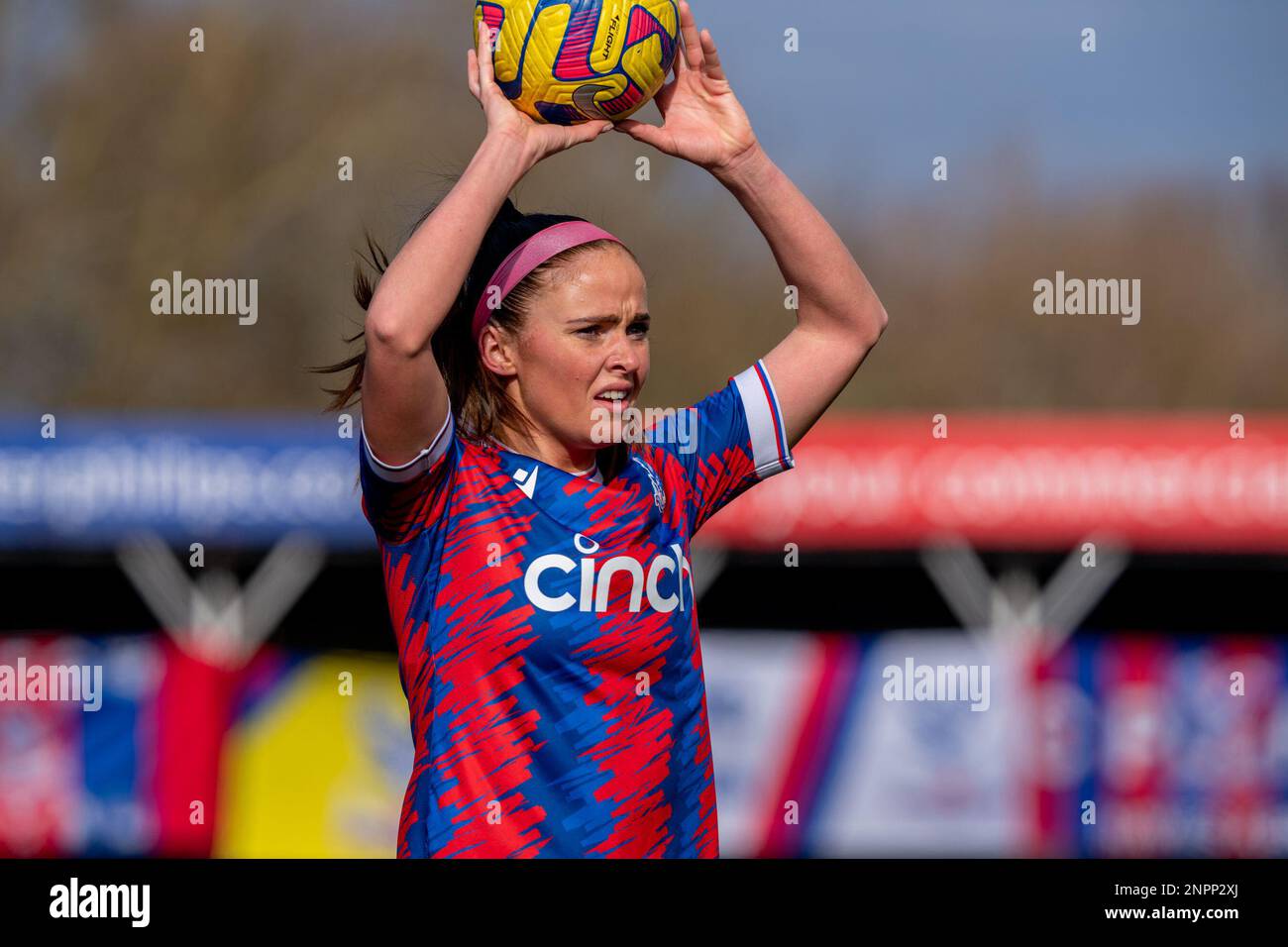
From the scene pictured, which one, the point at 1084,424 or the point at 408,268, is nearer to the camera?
the point at 408,268

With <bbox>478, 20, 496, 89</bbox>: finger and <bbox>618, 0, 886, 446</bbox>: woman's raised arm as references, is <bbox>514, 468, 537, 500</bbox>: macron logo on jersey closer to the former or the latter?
<bbox>618, 0, 886, 446</bbox>: woman's raised arm

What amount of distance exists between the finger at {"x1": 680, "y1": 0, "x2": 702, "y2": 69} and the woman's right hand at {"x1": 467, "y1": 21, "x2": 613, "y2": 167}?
0.29 metres

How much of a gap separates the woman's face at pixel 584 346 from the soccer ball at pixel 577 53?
329 millimetres

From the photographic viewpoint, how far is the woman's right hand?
327 cm

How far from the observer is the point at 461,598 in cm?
325

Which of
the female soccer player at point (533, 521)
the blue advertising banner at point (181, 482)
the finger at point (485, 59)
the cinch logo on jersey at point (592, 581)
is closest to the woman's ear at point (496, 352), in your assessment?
the female soccer player at point (533, 521)

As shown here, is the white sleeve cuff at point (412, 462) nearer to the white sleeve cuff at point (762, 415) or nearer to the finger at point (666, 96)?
the white sleeve cuff at point (762, 415)

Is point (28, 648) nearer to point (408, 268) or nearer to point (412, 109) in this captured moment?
point (408, 268)

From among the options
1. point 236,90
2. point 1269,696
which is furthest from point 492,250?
point 236,90

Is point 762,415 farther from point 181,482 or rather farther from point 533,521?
point 181,482

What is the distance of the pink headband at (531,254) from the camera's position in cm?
342

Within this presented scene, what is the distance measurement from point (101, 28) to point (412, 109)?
452 centimetres

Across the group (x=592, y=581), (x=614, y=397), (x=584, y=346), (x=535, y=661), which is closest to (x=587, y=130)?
(x=584, y=346)
